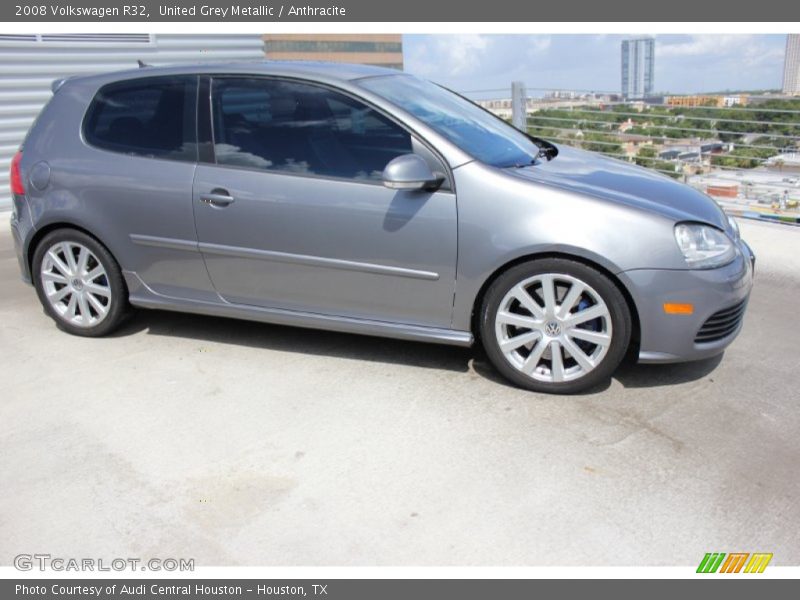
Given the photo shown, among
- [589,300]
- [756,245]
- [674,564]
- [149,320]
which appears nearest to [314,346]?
[149,320]

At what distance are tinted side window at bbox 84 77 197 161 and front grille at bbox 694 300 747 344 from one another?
2885 mm

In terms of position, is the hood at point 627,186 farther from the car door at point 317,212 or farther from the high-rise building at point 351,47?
the high-rise building at point 351,47

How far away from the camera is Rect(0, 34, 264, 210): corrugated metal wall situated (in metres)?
9.67

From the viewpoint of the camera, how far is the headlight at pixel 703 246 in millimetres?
3762

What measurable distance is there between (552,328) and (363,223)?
1101 millimetres

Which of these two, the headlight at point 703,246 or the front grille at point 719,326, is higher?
the headlight at point 703,246

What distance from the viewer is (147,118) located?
Result: 457 cm

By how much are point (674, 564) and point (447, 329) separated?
68.5 inches

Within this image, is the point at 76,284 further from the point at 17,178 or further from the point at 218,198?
the point at 218,198

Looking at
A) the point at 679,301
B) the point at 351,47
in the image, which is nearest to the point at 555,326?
the point at 679,301

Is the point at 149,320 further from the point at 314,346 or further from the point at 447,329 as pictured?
the point at 447,329

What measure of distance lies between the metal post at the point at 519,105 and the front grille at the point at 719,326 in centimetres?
578

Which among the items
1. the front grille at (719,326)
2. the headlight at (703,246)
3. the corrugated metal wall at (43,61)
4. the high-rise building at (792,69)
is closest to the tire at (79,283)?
the headlight at (703,246)

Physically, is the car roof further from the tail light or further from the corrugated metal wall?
the corrugated metal wall
